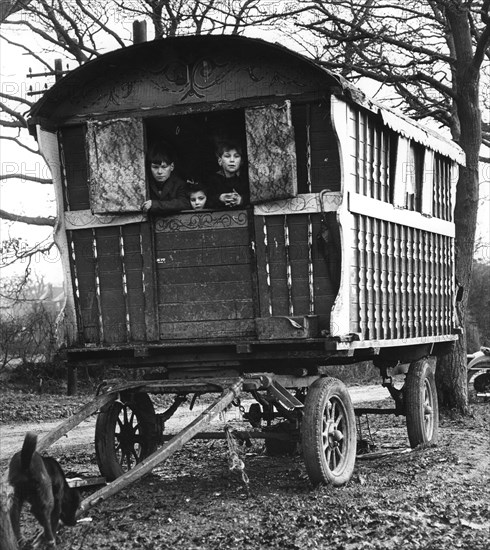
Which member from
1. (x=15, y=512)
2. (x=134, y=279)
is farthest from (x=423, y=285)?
(x=15, y=512)

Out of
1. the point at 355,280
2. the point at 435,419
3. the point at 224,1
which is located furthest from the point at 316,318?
the point at 224,1

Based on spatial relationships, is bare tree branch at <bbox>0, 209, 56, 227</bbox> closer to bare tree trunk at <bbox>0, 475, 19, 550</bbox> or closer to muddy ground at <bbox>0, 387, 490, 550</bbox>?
muddy ground at <bbox>0, 387, 490, 550</bbox>

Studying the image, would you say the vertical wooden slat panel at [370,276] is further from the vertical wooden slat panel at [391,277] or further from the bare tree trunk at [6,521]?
the bare tree trunk at [6,521]

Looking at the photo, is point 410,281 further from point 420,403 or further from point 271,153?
point 271,153

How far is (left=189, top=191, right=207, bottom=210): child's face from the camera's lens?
925cm

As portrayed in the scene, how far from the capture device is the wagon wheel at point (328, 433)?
26.9 feet

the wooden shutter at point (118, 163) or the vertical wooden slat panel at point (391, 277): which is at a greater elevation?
the wooden shutter at point (118, 163)

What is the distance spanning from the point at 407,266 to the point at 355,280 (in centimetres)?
181

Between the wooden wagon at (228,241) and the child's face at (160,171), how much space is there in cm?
35

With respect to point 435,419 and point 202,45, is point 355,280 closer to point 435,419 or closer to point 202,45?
point 202,45

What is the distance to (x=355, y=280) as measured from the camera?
902cm

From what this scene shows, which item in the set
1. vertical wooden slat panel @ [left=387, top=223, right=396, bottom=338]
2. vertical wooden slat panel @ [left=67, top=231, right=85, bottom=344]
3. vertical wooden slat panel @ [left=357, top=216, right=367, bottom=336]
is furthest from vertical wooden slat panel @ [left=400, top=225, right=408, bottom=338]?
vertical wooden slat panel @ [left=67, top=231, right=85, bottom=344]

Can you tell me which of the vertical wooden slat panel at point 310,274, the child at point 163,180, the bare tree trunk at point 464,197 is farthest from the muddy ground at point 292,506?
the bare tree trunk at point 464,197

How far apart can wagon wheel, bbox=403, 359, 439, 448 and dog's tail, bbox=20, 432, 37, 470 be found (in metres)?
6.04
